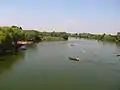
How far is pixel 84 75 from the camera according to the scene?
17.1 metres

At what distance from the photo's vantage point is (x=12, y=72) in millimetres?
17703

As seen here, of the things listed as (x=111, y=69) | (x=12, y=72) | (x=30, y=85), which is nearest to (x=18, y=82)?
(x=30, y=85)

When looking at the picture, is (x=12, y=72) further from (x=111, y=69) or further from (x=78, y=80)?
(x=111, y=69)

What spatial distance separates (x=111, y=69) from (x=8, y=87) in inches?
386

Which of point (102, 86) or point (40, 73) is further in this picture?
point (40, 73)

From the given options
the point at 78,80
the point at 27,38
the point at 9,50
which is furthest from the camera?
the point at 27,38

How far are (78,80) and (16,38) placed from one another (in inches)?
819

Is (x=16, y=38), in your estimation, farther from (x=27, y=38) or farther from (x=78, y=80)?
(x=78, y=80)

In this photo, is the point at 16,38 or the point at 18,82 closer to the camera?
the point at 18,82

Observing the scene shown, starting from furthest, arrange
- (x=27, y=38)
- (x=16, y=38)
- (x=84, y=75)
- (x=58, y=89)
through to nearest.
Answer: (x=27, y=38)
(x=16, y=38)
(x=84, y=75)
(x=58, y=89)

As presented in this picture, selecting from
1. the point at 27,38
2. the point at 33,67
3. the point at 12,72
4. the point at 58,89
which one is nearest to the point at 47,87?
the point at 58,89

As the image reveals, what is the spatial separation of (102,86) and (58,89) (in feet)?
9.65

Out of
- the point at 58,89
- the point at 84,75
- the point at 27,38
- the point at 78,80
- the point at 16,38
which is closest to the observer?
the point at 58,89

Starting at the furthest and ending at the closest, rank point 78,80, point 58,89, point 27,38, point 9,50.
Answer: point 27,38 → point 9,50 → point 78,80 → point 58,89
